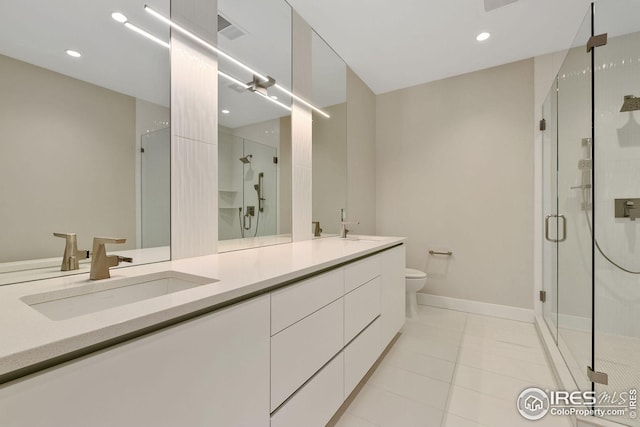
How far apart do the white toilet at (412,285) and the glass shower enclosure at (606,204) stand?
3.58 feet

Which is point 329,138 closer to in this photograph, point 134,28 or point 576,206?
point 134,28

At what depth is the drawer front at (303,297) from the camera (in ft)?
3.18

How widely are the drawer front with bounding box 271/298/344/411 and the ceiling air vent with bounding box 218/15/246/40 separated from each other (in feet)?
5.25

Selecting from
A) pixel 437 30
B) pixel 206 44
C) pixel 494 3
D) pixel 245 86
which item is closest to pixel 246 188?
pixel 245 86

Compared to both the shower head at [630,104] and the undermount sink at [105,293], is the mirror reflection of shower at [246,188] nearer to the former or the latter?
the undermount sink at [105,293]

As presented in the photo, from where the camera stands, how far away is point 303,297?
1.10 meters

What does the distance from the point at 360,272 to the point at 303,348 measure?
0.62 metres

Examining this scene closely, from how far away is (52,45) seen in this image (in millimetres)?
905

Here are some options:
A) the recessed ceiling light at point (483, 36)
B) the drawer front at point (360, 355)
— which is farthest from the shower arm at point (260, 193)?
the recessed ceiling light at point (483, 36)

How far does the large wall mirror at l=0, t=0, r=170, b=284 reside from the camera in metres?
0.85

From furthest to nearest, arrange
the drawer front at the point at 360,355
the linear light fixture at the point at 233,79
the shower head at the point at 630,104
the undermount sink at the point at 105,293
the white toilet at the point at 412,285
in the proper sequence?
the white toilet at the point at 412,285, the shower head at the point at 630,104, the linear light fixture at the point at 233,79, the drawer front at the point at 360,355, the undermount sink at the point at 105,293

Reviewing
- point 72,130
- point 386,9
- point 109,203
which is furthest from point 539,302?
point 72,130

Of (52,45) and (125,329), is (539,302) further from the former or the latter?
(52,45)

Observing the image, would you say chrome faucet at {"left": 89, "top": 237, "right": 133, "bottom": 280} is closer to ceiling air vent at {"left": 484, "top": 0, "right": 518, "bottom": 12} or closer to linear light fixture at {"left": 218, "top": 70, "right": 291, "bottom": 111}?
linear light fixture at {"left": 218, "top": 70, "right": 291, "bottom": 111}
